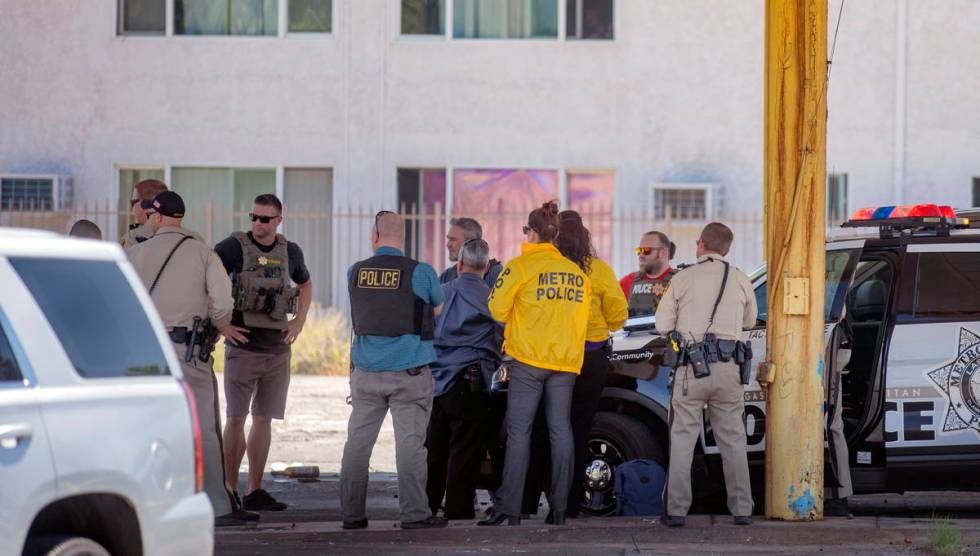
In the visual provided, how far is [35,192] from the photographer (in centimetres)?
1961

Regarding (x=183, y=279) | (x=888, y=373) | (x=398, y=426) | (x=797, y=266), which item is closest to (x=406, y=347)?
(x=398, y=426)

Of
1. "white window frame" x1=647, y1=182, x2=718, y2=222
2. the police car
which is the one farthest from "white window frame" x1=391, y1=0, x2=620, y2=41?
the police car

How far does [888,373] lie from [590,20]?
38.1 feet

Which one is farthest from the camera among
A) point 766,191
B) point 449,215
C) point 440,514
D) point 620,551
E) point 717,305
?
point 449,215

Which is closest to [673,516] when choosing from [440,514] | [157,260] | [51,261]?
[440,514]

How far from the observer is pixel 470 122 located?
19578 millimetres

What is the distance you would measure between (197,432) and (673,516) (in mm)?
3623

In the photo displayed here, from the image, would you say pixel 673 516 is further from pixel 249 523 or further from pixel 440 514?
pixel 249 523

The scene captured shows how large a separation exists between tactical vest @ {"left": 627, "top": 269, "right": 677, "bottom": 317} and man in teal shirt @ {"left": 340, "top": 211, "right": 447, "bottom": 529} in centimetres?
273

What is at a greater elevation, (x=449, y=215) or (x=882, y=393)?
(x=449, y=215)

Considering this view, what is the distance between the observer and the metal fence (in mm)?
19000

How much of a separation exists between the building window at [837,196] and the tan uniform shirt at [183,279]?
12.4 metres

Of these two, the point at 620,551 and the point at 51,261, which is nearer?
the point at 51,261

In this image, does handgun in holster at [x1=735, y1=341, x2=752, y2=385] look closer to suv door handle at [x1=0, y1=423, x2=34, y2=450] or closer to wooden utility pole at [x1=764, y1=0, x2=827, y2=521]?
wooden utility pole at [x1=764, y1=0, x2=827, y2=521]
